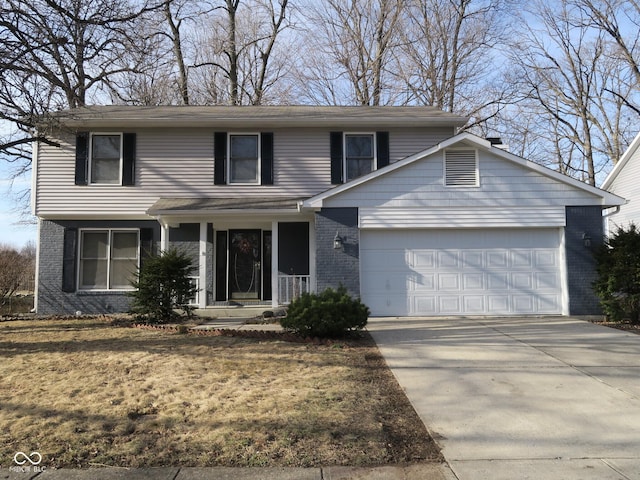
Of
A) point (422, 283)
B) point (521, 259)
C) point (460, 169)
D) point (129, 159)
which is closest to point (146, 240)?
point (129, 159)

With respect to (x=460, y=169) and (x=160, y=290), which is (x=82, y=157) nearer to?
(x=160, y=290)

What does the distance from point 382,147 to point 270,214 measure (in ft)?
12.9

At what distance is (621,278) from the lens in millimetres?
10336

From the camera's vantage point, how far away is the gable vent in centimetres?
1133

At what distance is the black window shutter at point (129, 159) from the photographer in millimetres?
13398

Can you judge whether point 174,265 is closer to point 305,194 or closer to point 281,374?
point 305,194

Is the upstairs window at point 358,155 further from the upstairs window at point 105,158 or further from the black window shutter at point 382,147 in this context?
the upstairs window at point 105,158

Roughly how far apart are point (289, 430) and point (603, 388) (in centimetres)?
384

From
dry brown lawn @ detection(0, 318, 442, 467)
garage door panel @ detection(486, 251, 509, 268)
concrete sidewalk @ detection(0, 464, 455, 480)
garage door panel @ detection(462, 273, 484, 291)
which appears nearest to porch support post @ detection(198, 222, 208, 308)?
dry brown lawn @ detection(0, 318, 442, 467)

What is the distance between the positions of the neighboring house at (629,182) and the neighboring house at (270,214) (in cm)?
721

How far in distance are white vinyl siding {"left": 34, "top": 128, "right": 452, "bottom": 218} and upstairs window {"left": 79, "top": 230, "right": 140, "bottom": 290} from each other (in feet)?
2.37

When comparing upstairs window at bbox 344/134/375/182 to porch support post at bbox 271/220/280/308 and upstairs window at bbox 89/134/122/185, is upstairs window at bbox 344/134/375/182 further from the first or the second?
upstairs window at bbox 89/134/122/185

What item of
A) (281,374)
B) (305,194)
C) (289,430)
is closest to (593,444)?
(289,430)

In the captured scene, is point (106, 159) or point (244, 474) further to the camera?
point (106, 159)
